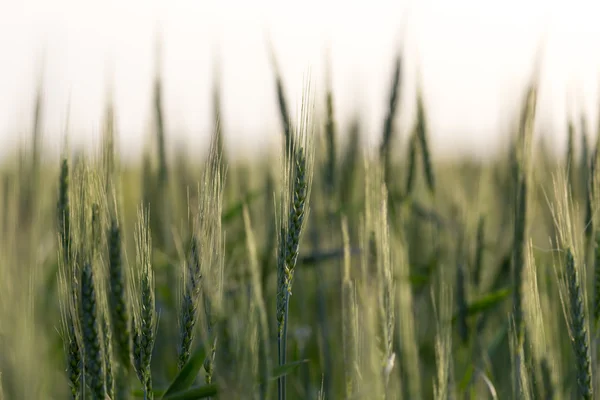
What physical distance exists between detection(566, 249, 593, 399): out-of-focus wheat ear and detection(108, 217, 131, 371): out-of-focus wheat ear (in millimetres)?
767

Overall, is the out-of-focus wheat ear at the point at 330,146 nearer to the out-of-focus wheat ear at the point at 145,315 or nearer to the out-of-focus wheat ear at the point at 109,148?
the out-of-focus wheat ear at the point at 109,148

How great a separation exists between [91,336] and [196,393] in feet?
0.78

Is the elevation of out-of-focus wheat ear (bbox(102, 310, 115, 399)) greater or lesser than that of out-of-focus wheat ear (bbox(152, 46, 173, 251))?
lesser

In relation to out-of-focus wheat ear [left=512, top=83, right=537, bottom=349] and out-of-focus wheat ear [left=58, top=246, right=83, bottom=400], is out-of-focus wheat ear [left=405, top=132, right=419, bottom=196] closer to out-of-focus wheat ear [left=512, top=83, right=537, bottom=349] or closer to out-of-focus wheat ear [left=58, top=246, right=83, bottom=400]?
out-of-focus wheat ear [left=512, top=83, right=537, bottom=349]

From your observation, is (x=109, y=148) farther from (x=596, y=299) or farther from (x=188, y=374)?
(x=596, y=299)

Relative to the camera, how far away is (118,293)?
1183 mm

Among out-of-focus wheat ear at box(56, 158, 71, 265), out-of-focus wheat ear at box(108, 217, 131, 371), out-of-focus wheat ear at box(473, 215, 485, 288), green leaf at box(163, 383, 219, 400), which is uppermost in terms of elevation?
out-of-focus wheat ear at box(56, 158, 71, 265)

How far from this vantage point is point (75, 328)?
1.11 metres

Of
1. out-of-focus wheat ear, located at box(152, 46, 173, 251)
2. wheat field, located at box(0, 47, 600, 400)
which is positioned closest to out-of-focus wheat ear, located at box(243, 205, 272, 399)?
wheat field, located at box(0, 47, 600, 400)

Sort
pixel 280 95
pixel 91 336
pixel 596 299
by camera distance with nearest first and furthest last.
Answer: pixel 91 336
pixel 596 299
pixel 280 95

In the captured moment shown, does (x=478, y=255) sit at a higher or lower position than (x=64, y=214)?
lower

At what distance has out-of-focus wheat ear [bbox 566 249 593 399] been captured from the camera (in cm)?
119

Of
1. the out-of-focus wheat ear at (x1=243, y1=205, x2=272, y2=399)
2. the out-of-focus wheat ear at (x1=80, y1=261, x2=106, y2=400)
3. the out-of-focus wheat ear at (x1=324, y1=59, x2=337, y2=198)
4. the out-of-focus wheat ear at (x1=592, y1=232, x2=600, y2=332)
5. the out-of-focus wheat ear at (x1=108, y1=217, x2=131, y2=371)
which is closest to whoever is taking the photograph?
the out-of-focus wheat ear at (x1=243, y1=205, x2=272, y2=399)

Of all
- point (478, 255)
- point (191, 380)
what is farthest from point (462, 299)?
point (191, 380)
